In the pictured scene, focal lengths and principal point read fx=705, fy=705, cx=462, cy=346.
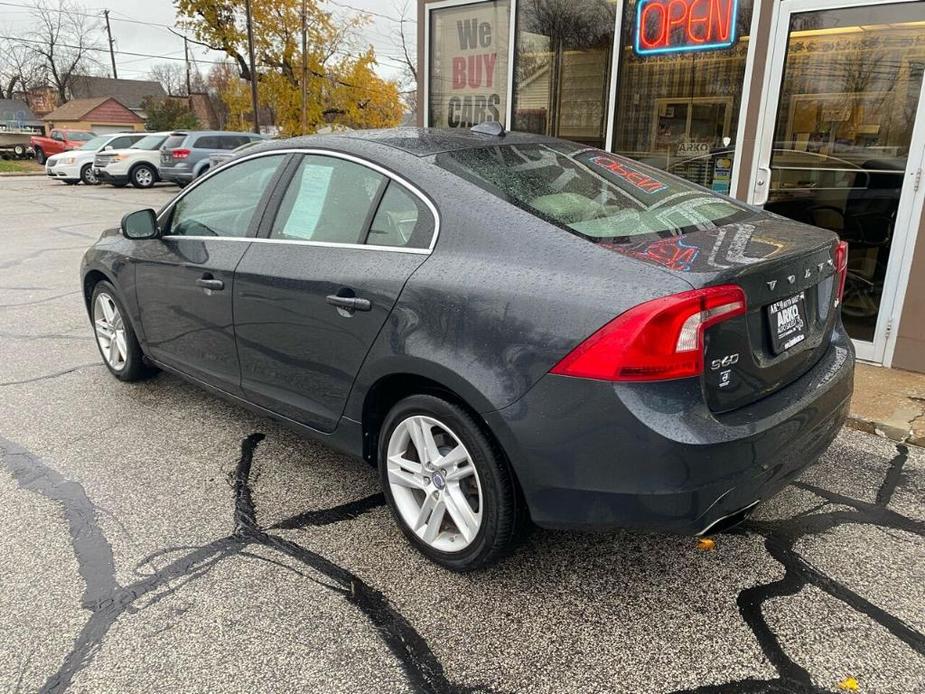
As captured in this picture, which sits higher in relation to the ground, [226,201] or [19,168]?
[226,201]

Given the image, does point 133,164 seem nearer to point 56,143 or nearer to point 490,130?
point 56,143

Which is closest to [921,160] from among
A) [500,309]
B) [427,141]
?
[427,141]

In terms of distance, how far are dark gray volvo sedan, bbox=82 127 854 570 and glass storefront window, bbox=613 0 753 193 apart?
3060 mm

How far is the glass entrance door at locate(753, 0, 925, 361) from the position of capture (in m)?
4.80

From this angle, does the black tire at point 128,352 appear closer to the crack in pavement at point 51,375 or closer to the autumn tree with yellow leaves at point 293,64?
the crack in pavement at point 51,375

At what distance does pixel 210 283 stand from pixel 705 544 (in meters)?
2.57

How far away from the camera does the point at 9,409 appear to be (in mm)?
4344

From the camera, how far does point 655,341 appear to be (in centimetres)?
206

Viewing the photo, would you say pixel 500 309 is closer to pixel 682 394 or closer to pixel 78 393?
pixel 682 394

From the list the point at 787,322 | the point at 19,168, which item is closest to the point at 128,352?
the point at 787,322

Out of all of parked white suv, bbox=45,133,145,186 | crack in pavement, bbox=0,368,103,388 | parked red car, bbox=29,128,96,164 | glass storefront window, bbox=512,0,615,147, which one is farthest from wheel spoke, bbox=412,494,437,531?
parked red car, bbox=29,128,96,164

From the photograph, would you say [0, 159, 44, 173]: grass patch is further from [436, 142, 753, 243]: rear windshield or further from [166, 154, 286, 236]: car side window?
[436, 142, 753, 243]: rear windshield

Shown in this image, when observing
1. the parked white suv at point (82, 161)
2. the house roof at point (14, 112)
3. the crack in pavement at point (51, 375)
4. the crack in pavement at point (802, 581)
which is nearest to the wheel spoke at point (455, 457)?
the crack in pavement at point (802, 581)

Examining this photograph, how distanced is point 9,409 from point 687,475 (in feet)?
13.5
